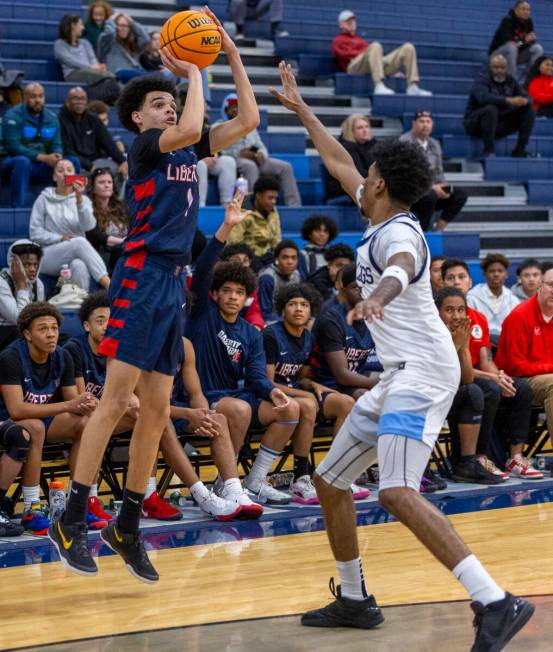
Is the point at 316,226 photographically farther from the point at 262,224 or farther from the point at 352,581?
the point at 352,581

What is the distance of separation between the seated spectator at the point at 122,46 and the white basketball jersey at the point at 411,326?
841 centimetres

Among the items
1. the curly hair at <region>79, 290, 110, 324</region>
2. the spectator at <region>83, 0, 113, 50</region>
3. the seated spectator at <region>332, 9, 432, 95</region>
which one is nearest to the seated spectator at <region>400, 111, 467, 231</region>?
the seated spectator at <region>332, 9, 432, 95</region>

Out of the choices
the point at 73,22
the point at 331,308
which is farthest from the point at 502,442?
the point at 73,22

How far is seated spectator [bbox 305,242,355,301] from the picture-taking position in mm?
8797

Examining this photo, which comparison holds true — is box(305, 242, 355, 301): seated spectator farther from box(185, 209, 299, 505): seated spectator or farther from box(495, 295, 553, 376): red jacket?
box(185, 209, 299, 505): seated spectator

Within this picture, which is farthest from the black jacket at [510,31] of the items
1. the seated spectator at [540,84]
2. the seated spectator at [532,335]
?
the seated spectator at [532,335]

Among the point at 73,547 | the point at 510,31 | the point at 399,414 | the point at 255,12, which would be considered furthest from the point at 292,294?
the point at 510,31

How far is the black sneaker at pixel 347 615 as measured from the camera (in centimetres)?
429

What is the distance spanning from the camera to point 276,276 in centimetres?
891

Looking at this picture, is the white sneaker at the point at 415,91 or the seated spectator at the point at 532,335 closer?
the seated spectator at the point at 532,335

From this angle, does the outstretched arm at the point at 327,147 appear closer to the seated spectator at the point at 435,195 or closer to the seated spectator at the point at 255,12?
the seated spectator at the point at 435,195

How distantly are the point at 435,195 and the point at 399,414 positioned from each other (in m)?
7.81

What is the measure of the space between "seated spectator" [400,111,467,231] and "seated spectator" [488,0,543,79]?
299cm

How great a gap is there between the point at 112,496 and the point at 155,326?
8.90 feet
